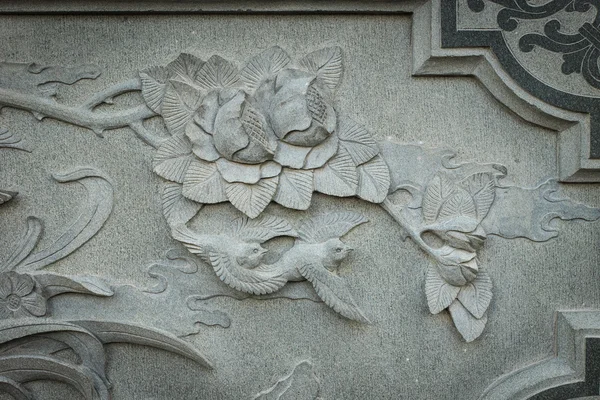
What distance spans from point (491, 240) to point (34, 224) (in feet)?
4.34

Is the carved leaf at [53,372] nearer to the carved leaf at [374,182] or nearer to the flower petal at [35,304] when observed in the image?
the flower petal at [35,304]

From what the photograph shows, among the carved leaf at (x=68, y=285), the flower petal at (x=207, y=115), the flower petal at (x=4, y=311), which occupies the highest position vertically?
the flower petal at (x=207, y=115)

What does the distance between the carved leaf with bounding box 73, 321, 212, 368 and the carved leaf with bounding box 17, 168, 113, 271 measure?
0.21 m

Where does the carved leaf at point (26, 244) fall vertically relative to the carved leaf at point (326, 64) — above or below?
below

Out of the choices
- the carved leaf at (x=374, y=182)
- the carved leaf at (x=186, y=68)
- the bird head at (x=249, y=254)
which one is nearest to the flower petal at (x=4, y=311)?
the bird head at (x=249, y=254)

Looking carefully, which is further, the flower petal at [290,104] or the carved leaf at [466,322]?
the carved leaf at [466,322]

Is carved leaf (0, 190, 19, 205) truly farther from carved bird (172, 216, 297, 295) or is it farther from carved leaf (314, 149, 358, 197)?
carved leaf (314, 149, 358, 197)

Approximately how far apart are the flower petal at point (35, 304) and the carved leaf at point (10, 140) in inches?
16.7

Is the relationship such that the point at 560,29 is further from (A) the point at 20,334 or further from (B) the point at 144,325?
(A) the point at 20,334

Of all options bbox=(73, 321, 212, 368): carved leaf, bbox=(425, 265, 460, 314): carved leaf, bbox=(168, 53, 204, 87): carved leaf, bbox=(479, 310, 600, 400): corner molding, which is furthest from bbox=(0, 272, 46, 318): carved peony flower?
bbox=(479, 310, 600, 400): corner molding

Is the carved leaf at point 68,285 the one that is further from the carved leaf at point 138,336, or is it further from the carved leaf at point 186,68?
the carved leaf at point 186,68

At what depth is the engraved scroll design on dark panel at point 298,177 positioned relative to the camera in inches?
77.7

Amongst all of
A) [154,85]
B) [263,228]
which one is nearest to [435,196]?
[263,228]

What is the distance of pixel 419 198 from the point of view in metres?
2.04
